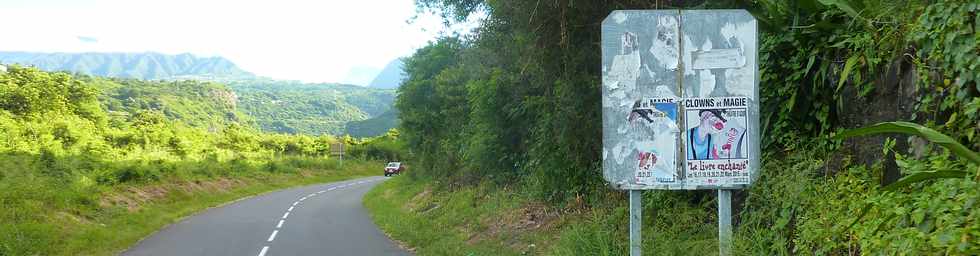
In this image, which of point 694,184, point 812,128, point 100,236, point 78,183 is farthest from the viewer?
point 78,183

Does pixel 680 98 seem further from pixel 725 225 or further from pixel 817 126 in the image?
pixel 817 126

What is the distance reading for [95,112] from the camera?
39.9 m

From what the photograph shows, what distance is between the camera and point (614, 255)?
288 inches

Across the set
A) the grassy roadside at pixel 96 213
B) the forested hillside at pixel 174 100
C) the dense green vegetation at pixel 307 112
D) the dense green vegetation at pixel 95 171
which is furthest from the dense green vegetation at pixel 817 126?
the dense green vegetation at pixel 307 112

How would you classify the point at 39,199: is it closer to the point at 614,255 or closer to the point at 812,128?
the point at 614,255

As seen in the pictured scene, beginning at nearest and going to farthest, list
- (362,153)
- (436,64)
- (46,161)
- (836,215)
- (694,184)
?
(836,215), (694,184), (46,161), (436,64), (362,153)

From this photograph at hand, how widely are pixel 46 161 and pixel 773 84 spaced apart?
81.4 ft

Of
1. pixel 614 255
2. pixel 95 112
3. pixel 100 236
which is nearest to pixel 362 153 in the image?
pixel 95 112

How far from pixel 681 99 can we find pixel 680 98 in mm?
11

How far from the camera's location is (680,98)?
530cm

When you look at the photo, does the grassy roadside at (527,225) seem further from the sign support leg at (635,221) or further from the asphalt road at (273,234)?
the sign support leg at (635,221)

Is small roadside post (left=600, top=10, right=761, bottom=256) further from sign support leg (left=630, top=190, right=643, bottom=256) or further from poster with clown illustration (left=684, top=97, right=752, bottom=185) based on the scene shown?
sign support leg (left=630, top=190, right=643, bottom=256)

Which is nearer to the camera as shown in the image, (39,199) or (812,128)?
(812,128)

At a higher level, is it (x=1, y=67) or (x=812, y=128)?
(x=1, y=67)
